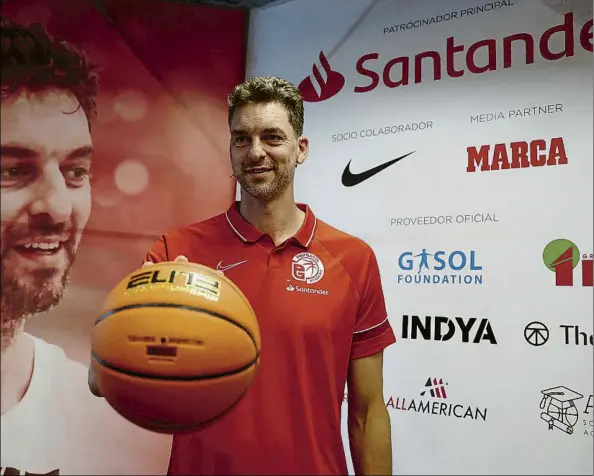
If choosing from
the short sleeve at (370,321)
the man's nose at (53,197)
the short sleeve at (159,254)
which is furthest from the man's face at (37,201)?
the short sleeve at (370,321)

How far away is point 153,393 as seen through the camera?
1.06 m

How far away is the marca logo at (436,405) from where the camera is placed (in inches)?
70.7

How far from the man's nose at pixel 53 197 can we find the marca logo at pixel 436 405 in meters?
1.45

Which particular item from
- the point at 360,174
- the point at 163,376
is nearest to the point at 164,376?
the point at 163,376

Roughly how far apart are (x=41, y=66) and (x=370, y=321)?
66.0 inches

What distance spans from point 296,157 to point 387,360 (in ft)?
2.78

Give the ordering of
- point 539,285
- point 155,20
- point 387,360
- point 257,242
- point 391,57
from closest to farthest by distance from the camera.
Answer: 1. point 257,242
2. point 539,285
3. point 387,360
4. point 391,57
5. point 155,20

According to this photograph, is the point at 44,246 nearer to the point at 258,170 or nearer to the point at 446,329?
the point at 258,170

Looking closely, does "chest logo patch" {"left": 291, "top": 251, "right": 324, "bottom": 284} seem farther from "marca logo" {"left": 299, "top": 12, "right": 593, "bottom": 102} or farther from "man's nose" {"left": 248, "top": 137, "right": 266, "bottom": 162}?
"marca logo" {"left": 299, "top": 12, "right": 593, "bottom": 102}

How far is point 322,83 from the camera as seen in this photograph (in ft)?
7.10

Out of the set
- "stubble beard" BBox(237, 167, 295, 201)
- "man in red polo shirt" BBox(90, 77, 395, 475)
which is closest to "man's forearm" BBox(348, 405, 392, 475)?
"man in red polo shirt" BBox(90, 77, 395, 475)

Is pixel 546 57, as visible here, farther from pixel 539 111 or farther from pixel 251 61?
pixel 251 61

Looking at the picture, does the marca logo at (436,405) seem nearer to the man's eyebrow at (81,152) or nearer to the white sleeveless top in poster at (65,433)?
the white sleeveless top in poster at (65,433)

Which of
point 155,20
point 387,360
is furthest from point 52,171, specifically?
point 387,360
